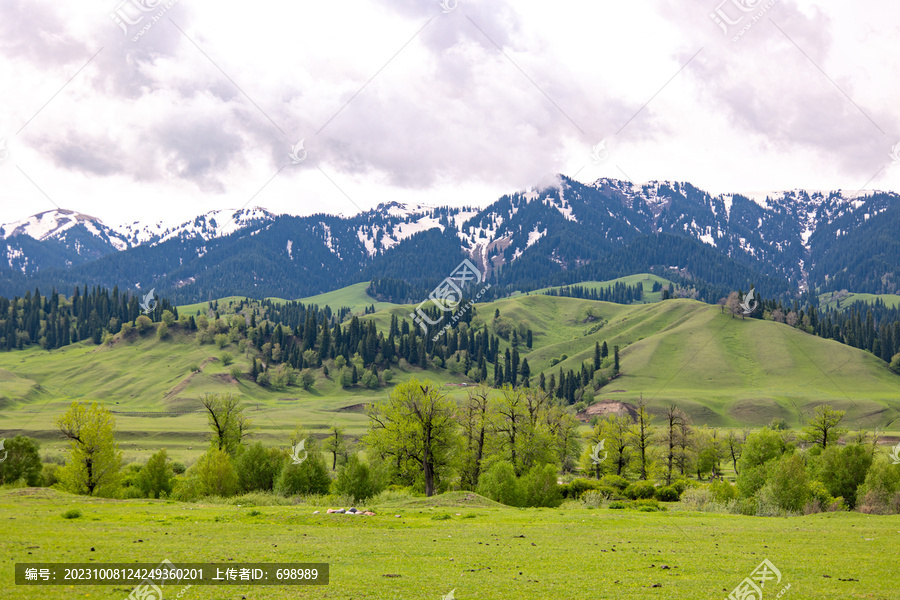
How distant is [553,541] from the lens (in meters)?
29.9

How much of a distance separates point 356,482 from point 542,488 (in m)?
22.1

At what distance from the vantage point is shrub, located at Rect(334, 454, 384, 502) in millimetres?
54406

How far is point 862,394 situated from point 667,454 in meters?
139

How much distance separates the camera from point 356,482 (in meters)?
54.7

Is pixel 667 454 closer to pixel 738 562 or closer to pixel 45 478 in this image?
pixel 738 562

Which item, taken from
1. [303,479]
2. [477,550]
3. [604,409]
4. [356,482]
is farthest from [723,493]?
[604,409]

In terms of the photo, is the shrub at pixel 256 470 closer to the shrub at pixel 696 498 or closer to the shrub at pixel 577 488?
the shrub at pixel 577 488

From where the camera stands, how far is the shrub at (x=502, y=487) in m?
58.6

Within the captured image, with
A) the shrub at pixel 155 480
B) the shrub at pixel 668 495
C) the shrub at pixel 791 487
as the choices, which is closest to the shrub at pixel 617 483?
the shrub at pixel 668 495

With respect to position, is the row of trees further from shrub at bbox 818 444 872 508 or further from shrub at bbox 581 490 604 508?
shrub at bbox 581 490 604 508

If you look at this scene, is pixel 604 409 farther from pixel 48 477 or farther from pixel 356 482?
pixel 48 477

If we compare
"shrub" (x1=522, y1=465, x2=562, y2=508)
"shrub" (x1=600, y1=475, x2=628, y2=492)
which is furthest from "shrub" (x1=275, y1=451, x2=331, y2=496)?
"shrub" (x1=600, y1=475, x2=628, y2=492)

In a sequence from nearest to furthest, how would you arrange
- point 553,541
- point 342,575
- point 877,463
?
1. point 342,575
2. point 553,541
3. point 877,463

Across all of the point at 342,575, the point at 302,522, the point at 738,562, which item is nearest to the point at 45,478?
the point at 302,522
